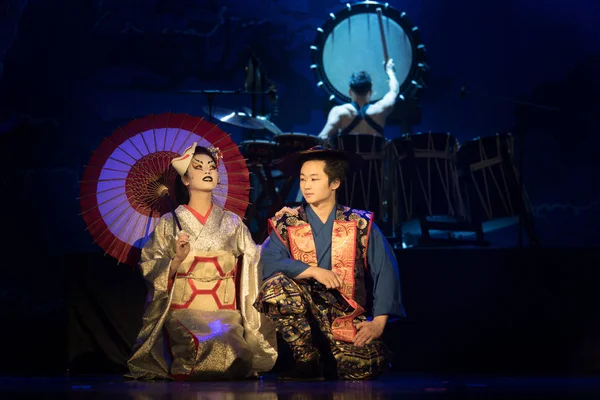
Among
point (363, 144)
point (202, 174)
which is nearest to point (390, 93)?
point (363, 144)

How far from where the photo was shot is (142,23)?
27.6 ft

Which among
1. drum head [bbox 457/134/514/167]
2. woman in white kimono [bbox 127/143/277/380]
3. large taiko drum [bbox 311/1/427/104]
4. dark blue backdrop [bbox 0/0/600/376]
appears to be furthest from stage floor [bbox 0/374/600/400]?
dark blue backdrop [bbox 0/0/600/376]

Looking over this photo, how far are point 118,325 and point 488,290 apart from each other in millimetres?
2510

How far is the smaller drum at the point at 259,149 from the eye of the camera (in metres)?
6.14

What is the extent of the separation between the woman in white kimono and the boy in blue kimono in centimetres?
27

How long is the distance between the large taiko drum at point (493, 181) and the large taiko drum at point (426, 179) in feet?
0.45

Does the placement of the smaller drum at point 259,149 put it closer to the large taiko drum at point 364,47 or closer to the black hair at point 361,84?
the black hair at point 361,84

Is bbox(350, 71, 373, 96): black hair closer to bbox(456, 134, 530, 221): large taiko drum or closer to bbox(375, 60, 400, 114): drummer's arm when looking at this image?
bbox(375, 60, 400, 114): drummer's arm

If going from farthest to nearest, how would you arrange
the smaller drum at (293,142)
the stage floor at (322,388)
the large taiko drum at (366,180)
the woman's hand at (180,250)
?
the large taiko drum at (366,180), the smaller drum at (293,142), the woman's hand at (180,250), the stage floor at (322,388)

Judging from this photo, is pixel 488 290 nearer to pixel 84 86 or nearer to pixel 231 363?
pixel 231 363

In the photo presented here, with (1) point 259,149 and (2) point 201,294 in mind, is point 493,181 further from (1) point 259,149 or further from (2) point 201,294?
(2) point 201,294

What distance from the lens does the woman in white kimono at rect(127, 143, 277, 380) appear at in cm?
418

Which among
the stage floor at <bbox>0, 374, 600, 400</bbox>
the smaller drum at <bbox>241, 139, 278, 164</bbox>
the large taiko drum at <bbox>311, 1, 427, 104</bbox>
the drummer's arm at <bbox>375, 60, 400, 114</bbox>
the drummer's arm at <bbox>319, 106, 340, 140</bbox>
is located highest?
the large taiko drum at <bbox>311, 1, 427, 104</bbox>

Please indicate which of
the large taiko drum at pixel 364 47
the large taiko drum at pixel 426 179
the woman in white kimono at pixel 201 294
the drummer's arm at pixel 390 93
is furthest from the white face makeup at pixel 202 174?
the large taiko drum at pixel 364 47
